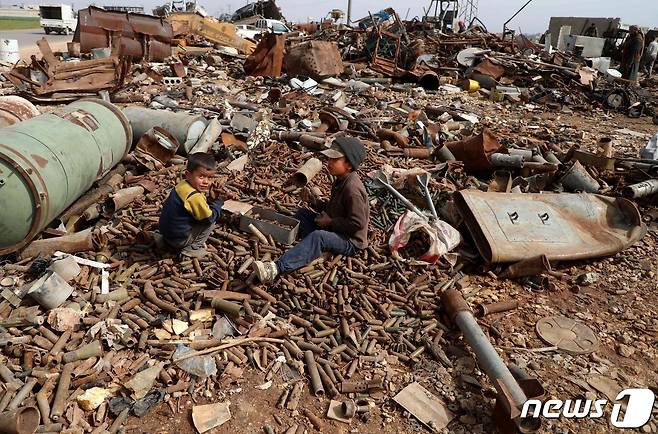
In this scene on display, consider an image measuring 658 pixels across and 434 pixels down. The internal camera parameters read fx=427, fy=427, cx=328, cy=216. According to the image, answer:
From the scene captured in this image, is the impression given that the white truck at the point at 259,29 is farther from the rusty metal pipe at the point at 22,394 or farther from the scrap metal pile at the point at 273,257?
the rusty metal pipe at the point at 22,394

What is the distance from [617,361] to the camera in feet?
14.2

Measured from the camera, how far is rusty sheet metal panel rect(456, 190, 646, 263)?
18.2 ft

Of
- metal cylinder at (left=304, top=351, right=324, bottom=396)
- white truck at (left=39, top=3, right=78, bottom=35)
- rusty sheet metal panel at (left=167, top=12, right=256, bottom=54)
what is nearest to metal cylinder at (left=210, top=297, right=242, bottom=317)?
metal cylinder at (left=304, top=351, right=324, bottom=396)

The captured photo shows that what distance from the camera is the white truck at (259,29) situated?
2515cm

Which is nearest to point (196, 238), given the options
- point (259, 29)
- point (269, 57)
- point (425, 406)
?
point (425, 406)

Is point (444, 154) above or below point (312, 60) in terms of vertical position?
below

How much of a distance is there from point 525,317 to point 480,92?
13373 millimetres

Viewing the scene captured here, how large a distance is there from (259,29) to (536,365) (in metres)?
28.0

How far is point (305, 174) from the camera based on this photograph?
6.74 meters

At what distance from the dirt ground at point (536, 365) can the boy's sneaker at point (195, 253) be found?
69.1 inches

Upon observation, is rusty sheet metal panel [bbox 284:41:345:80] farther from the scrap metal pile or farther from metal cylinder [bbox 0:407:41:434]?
metal cylinder [bbox 0:407:41:434]

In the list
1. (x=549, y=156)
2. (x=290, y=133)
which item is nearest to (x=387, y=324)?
(x=290, y=133)

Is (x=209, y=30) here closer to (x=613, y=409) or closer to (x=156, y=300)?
(x=156, y=300)

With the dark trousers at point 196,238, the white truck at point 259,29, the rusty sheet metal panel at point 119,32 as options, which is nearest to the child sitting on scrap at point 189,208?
the dark trousers at point 196,238
